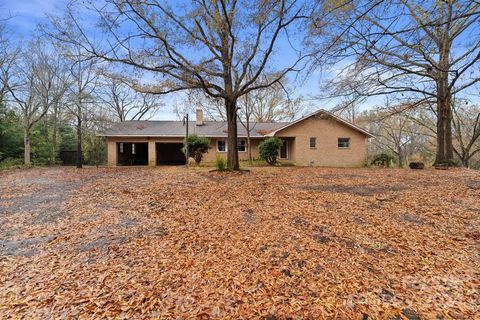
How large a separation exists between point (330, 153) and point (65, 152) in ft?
79.6

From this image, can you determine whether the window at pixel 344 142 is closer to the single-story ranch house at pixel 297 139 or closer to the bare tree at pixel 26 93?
the single-story ranch house at pixel 297 139

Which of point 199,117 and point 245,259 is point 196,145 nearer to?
point 199,117

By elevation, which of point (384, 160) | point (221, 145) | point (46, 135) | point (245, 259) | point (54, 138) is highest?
point (46, 135)

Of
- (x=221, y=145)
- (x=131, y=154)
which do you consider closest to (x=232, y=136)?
(x=221, y=145)

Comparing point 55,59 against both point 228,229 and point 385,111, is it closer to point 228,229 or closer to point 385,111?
point 228,229

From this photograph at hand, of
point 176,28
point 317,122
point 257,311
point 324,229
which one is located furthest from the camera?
point 317,122

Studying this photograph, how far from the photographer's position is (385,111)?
56.3 feet

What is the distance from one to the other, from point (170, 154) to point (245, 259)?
72.0 ft

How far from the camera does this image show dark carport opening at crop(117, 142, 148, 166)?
21.1 meters

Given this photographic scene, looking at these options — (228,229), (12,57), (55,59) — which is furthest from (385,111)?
(12,57)

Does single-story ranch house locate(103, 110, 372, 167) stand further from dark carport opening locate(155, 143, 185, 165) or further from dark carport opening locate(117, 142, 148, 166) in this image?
dark carport opening locate(155, 143, 185, 165)

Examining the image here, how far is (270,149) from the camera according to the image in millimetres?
17594

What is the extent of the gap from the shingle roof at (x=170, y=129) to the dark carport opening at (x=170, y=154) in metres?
2.16

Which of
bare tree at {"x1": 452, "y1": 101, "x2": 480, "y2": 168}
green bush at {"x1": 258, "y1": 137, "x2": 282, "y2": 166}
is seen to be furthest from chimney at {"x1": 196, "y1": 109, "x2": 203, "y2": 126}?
bare tree at {"x1": 452, "y1": 101, "x2": 480, "y2": 168}
